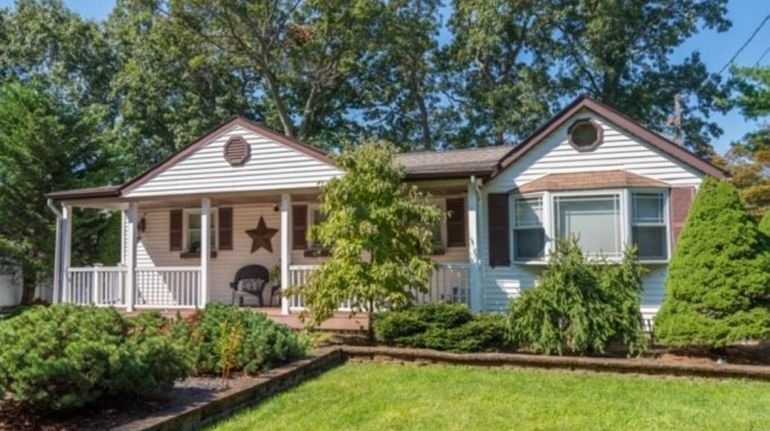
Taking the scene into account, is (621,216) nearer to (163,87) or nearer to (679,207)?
(679,207)

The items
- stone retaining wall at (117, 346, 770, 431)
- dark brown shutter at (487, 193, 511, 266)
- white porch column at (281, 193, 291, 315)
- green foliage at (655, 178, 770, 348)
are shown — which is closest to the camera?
stone retaining wall at (117, 346, 770, 431)

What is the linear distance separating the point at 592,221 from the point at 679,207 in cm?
140

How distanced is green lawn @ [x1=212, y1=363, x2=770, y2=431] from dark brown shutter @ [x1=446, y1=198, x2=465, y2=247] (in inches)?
180

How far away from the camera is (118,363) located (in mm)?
4961

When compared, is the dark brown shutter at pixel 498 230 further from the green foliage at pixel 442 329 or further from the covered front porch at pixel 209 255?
the green foliage at pixel 442 329

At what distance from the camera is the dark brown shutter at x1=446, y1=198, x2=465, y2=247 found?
11.7 meters

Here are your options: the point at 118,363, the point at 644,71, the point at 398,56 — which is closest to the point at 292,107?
the point at 398,56

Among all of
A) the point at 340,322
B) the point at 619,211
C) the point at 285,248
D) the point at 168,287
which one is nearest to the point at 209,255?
the point at 168,287

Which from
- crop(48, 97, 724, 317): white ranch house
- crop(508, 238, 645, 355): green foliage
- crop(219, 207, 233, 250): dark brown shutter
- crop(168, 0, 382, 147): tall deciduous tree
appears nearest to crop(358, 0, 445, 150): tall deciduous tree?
crop(168, 0, 382, 147): tall deciduous tree

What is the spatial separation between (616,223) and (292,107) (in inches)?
755

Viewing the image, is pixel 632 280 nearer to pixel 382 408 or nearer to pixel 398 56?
pixel 382 408

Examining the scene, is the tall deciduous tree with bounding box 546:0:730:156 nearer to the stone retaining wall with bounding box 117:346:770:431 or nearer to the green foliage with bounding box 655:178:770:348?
the green foliage with bounding box 655:178:770:348

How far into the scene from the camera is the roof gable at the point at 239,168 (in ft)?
36.4

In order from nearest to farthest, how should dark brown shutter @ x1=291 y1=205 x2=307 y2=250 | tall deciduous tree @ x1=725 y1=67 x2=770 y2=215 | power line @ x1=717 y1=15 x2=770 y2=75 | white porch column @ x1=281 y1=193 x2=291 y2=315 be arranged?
white porch column @ x1=281 y1=193 x2=291 y2=315, power line @ x1=717 y1=15 x2=770 y2=75, dark brown shutter @ x1=291 y1=205 x2=307 y2=250, tall deciduous tree @ x1=725 y1=67 x2=770 y2=215
